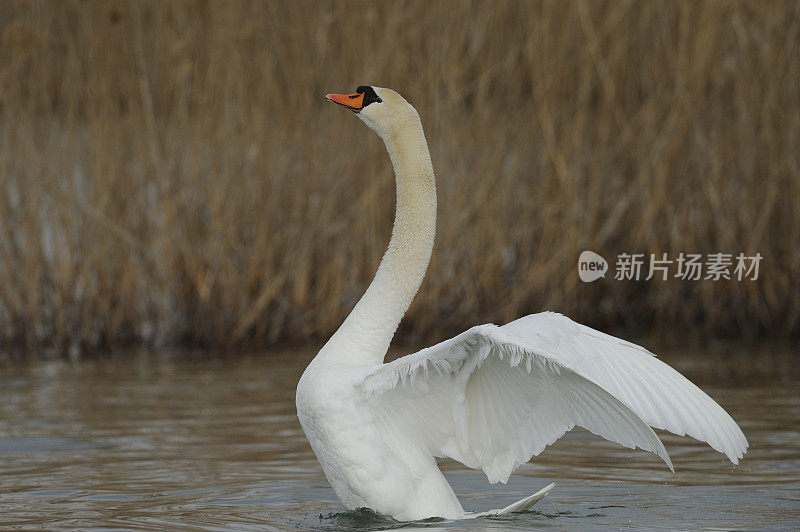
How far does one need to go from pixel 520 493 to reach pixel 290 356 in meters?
4.16

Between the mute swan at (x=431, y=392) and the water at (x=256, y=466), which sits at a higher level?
the mute swan at (x=431, y=392)

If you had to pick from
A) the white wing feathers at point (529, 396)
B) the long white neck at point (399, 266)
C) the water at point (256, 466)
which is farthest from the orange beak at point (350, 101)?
the water at point (256, 466)

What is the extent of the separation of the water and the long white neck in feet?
2.12

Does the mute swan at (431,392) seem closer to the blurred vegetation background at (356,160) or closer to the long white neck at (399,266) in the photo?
the long white neck at (399,266)

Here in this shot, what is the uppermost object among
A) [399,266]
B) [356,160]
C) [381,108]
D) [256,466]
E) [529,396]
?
[381,108]

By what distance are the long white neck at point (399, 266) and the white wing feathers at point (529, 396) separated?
21 cm

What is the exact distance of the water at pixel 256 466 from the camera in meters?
5.47

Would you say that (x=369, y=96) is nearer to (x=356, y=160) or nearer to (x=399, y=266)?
(x=399, y=266)

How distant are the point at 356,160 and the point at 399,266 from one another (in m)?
4.77

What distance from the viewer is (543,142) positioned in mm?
10211

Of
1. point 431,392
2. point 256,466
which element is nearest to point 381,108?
point 431,392

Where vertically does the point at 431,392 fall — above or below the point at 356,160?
below

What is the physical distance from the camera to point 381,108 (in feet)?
17.8

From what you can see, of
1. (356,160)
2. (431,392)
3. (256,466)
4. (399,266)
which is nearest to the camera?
(431,392)
